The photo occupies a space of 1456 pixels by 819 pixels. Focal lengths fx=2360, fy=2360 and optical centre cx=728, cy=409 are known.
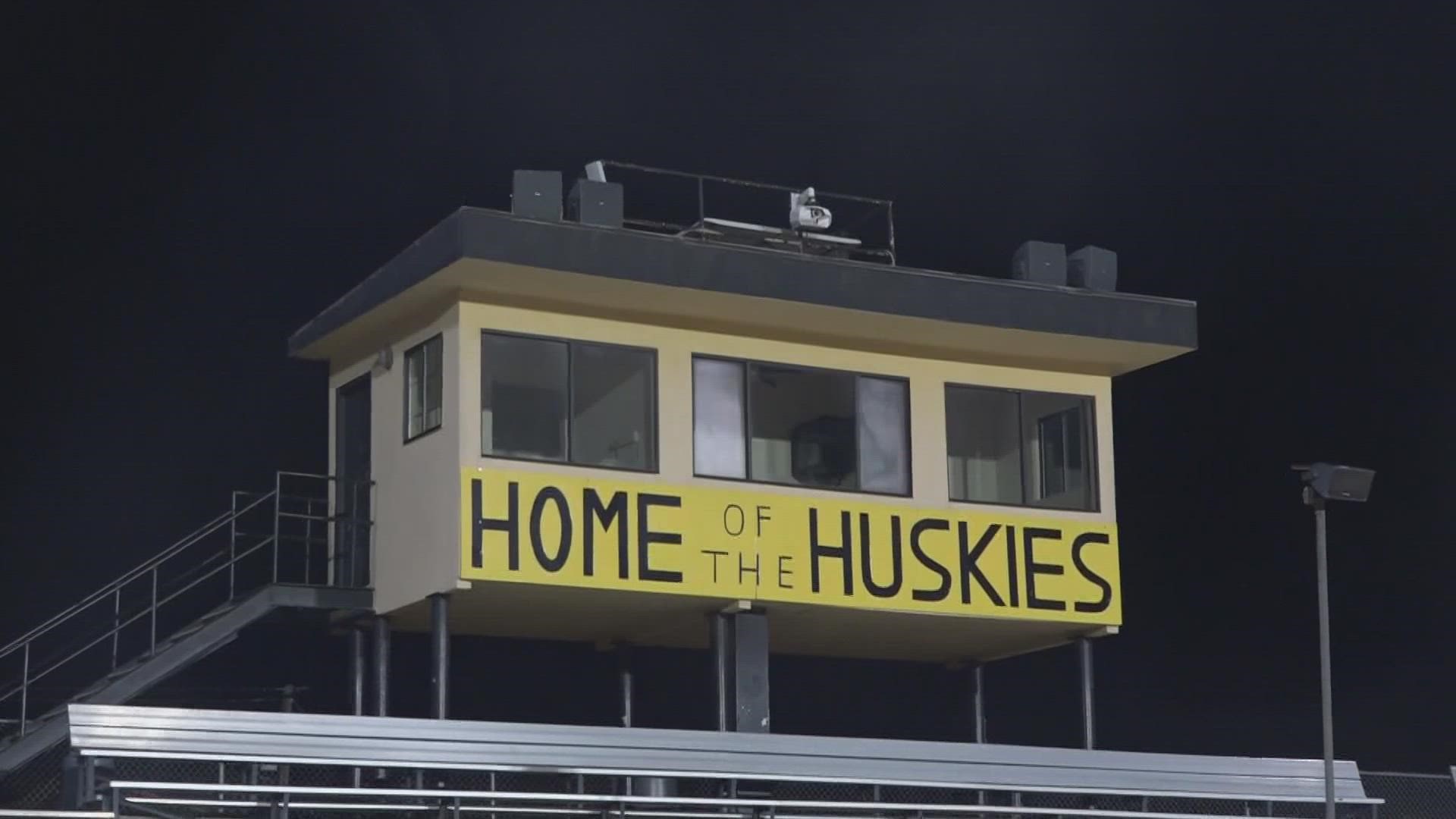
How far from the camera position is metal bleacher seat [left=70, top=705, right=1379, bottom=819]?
1980cm

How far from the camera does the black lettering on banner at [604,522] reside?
905 inches

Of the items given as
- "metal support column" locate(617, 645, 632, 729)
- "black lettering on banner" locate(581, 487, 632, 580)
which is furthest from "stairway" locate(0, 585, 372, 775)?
"metal support column" locate(617, 645, 632, 729)

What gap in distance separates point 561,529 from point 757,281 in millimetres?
3160

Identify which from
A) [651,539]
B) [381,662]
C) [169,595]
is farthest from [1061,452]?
[169,595]

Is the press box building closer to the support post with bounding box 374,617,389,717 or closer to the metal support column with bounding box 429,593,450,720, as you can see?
the metal support column with bounding box 429,593,450,720

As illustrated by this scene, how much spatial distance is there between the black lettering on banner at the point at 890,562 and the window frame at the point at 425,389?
4558mm

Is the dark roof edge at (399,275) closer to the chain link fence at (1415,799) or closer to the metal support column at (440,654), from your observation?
the metal support column at (440,654)

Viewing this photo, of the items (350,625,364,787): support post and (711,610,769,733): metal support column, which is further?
(350,625,364,787): support post

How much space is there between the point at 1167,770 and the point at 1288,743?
13723 mm

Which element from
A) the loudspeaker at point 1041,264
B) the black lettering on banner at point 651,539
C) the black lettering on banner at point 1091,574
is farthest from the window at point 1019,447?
the black lettering on banner at point 651,539

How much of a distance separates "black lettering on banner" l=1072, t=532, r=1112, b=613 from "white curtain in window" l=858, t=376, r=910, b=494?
211 centimetres

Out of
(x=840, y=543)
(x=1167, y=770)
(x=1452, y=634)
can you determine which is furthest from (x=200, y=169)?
(x=1452, y=634)

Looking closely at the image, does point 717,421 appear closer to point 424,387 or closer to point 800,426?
point 800,426

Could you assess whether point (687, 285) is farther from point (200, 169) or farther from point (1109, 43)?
point (1109, 43)
